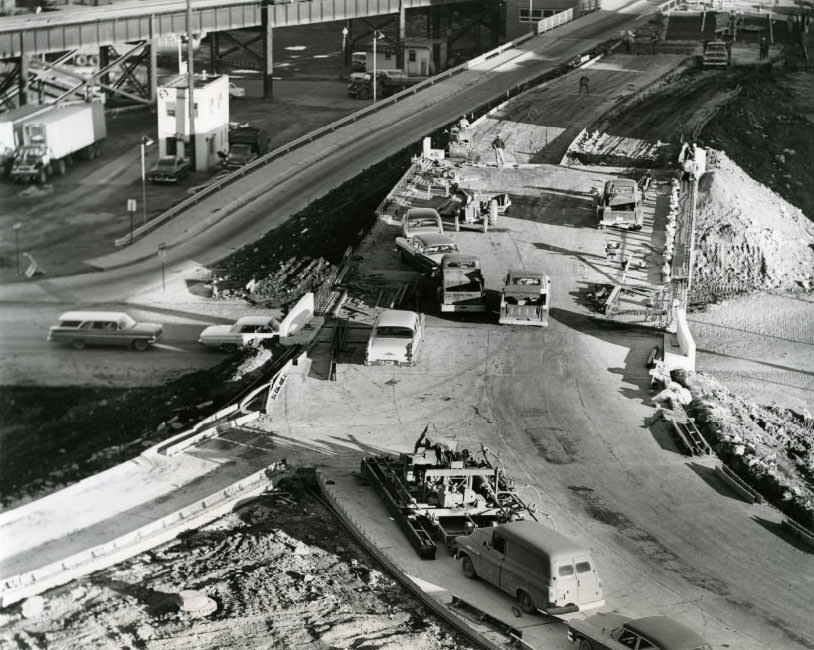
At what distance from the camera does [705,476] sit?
3709 centimetres

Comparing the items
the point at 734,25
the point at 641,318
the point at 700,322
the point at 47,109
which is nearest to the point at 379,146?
the point at 47,109

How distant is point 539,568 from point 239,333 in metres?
25.2

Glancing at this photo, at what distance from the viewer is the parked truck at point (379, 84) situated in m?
103

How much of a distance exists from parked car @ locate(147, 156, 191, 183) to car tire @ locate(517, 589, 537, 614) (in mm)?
50972

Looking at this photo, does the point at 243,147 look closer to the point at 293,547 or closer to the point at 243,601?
the point at 293,547

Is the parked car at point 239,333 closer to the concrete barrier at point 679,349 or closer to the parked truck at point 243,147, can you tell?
the concrete barrier at point 679,349

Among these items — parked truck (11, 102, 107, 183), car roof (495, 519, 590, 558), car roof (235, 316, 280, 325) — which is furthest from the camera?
parked truck (11, 102, 107, 183)

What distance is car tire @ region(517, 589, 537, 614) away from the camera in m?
29.3

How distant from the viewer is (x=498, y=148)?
2874 inches

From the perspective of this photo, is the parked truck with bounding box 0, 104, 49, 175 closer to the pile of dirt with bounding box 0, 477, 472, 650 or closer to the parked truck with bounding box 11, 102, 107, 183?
the parked truck with bounding box 11, 102, 107, 183

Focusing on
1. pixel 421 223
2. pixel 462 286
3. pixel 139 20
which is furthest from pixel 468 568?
pixel 139 20

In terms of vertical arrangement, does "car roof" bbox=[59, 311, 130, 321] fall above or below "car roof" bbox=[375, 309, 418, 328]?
below

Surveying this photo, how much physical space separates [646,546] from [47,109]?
2231 inches

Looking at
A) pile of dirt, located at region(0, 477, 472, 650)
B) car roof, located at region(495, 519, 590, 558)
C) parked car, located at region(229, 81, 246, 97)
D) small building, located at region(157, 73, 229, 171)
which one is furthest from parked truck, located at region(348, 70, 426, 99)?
car roof, located at region(495, 519, 590, 558)
